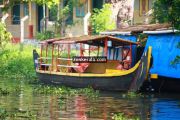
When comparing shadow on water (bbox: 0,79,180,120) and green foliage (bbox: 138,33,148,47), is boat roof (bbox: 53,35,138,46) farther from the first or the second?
shadow on water (bbox: 0,79,180,120)

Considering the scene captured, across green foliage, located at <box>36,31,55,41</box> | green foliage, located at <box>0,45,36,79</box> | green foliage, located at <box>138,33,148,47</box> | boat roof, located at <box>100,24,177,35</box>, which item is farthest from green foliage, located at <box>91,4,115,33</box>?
green foliage, located at <box>138,33,148,47</box>

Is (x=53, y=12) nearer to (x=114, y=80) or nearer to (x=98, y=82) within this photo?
(x=98, y=82)

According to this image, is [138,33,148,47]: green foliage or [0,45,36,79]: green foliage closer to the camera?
[138,33,148,47]: green foliage

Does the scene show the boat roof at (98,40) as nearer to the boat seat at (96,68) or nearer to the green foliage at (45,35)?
the boat seat at (96,68)

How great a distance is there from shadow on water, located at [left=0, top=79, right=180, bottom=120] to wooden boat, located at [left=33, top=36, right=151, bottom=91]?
0.62 meters

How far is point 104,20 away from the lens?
38.3 meters

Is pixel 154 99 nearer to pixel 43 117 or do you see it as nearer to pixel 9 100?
pixel 9 100

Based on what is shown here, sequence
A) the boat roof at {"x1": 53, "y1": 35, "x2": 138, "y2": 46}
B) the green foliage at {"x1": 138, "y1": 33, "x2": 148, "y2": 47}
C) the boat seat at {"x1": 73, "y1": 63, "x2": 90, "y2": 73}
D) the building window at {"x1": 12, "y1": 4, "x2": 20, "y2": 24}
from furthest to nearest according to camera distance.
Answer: the building window at {"x1": 12, "y1": 4, "x2": 20, "y2": 24} < the green foliage at {"x1": 138, "y1": 33, "x2": 148, "y2": 47} < the boat seat at {"x1": 73, "y1": 63, "x2": 90, "y2": 73} < the boat roof at {"x1": 53, "y1": 35, "x2": 138, "y2": 46}

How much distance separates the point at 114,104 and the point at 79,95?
10.6 feet

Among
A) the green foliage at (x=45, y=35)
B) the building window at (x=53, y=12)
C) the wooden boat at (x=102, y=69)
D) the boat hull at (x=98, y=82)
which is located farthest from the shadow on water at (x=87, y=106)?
the building window at (x=53, y=12)

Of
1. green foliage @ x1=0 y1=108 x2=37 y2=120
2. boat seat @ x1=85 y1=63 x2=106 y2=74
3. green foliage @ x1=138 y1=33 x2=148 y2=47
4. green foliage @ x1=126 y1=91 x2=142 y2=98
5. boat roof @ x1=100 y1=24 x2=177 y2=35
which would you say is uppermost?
boat roof @ x1=100 y1=24 x2=177 y2=35

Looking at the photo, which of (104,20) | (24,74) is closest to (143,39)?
(24,74)

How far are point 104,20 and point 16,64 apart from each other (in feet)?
21.7

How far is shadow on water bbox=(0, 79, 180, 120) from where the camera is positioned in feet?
58.8
